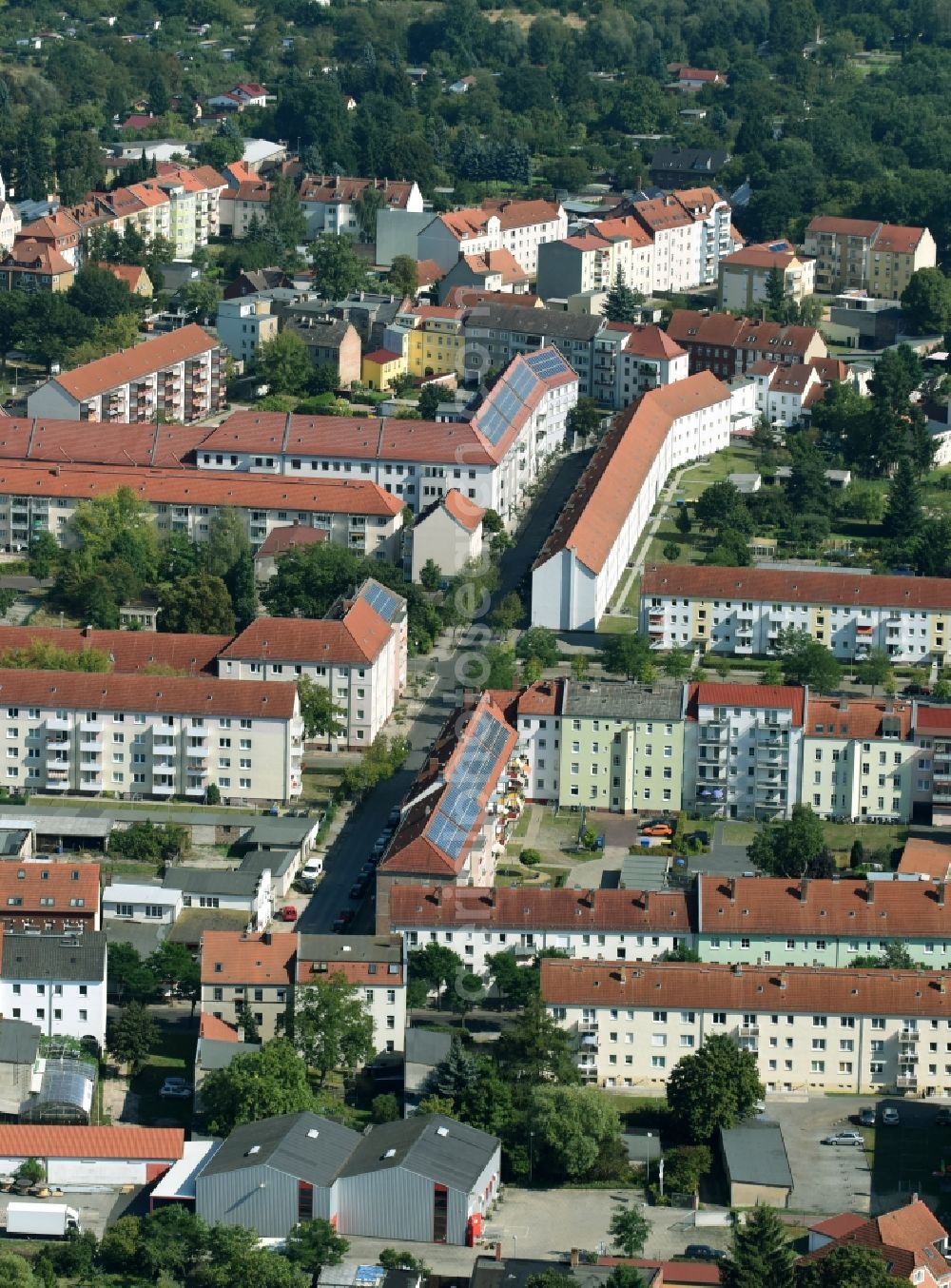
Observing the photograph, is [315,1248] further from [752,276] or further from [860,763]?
[752,276]

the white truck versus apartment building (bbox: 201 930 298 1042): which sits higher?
apartment building (bbox: 201 930 298 1042)

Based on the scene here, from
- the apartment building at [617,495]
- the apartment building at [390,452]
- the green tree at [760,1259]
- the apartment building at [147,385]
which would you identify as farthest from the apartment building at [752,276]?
the green tree at [760,1259]

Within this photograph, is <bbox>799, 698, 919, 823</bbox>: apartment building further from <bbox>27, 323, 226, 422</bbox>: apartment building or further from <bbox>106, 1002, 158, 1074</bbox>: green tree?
<bbox>27, 323, 226, 422</bbox>: apartment building

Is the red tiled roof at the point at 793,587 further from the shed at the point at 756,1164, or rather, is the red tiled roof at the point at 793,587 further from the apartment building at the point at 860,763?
the shed at the point at 756,1164

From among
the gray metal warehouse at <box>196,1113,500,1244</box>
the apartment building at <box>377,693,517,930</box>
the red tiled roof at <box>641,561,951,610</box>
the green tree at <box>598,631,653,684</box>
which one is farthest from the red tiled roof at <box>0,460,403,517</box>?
the gray metal warehouse at <box>196,1113,500,1244</box>

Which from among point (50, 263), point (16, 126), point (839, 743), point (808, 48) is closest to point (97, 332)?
point (50, 263)
